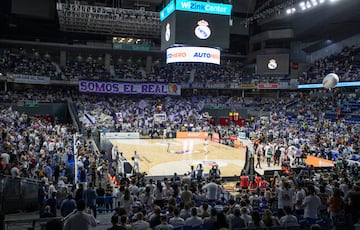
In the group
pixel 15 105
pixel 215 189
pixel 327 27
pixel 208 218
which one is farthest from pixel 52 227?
pixel 327 27

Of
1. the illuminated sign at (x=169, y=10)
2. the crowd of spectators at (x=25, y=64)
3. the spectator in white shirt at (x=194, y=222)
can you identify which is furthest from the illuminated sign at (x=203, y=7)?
the crowd of spectators at (x=25, y=64)

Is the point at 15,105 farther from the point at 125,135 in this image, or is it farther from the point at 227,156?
the point at 227,156

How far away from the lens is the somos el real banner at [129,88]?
41188 mm

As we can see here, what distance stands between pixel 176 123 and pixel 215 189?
2774 cm

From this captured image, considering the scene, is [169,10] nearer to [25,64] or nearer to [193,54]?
[193,54]

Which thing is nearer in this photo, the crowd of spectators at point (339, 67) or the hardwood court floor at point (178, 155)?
the hardwood court floor at point (178, 155)

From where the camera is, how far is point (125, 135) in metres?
33.1

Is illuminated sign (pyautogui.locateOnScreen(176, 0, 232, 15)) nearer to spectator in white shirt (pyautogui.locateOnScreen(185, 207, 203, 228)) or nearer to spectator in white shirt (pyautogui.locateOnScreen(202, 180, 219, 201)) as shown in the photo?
spectator in white shirt (pyautogui.locateOnScreen(202, 180, 219, 201))

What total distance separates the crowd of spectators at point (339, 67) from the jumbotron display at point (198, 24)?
19523 mm

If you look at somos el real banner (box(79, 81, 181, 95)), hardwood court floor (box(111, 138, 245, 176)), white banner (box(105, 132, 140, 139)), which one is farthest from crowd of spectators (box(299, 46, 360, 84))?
white banner (box(105, 132, 140, 139))

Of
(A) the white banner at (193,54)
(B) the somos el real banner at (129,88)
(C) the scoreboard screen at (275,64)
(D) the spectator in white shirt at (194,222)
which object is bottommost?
(D) the spectator in white shirt at (194,222)

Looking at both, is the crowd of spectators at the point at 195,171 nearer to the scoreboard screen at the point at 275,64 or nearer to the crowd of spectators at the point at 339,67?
the crowd of spectators at the point at 339,67

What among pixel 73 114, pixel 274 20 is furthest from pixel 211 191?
pixel 274 20

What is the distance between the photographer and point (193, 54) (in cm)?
2184
